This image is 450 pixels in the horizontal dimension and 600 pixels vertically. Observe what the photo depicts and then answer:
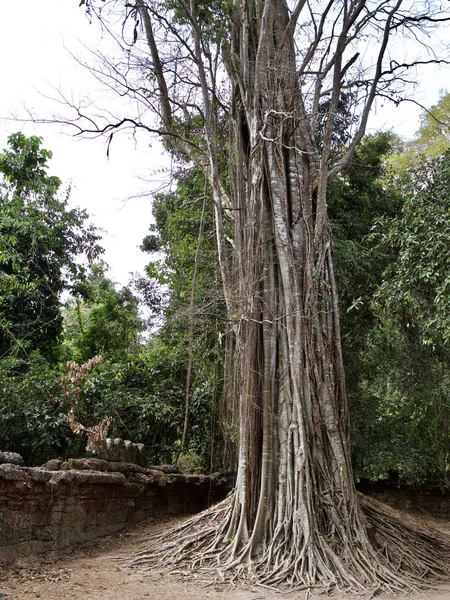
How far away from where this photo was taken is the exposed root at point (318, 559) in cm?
365

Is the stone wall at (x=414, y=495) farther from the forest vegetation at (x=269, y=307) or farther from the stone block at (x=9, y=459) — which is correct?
the stone block at (x=9, y=459)

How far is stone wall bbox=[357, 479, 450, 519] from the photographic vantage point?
966cm

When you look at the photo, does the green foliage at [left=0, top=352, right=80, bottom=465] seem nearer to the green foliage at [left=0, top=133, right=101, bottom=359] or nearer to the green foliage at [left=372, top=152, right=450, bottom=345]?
the green foliage at [left=0, top=133, right=101, bottom=359]

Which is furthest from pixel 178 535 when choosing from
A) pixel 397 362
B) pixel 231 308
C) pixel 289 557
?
pixel 397 362

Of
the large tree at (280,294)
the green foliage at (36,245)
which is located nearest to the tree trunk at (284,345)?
the large tree at (280,294)

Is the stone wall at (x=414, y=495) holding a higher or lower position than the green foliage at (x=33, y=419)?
lower

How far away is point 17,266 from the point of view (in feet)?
25.8

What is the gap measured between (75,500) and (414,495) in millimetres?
7332

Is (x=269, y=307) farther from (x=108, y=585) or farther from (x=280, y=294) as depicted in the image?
(x=108, y=585)

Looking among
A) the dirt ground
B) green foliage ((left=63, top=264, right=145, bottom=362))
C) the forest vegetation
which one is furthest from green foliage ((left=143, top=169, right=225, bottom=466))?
the dirt ground

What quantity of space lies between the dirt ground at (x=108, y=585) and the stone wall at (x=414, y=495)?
6.40 m

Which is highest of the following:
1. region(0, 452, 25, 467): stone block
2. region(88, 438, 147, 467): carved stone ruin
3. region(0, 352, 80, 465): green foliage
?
region(0, 352, 80, 465): green foliage

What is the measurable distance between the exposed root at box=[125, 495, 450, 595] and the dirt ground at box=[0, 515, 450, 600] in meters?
0.13

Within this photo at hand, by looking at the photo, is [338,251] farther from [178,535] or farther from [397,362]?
[178,535]
